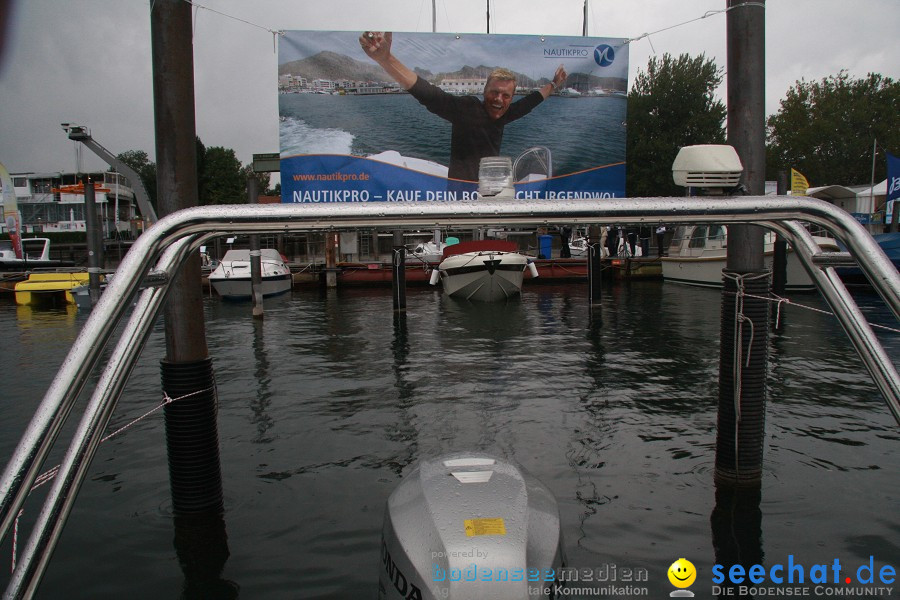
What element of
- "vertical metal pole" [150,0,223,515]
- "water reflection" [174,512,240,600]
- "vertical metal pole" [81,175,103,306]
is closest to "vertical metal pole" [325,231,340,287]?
"vertical metal pole" [81,175,103,306]

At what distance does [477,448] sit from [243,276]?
18270 millimetres

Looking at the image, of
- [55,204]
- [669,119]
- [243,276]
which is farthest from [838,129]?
[55,204]

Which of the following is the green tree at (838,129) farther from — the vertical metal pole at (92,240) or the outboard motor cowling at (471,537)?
the outboard motor cowling at (471,537)

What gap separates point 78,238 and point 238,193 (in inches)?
697

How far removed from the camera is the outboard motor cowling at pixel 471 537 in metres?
2.70

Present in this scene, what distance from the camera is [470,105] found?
12523 millimetres

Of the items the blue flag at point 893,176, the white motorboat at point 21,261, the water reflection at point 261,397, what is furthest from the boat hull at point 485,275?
the white motorboat at point 21,261

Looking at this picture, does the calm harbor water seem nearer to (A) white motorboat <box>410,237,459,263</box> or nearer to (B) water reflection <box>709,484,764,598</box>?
(B) water reflection <box>709,484,764,598</box>

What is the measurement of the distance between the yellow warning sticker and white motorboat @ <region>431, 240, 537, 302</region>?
19.9 meters

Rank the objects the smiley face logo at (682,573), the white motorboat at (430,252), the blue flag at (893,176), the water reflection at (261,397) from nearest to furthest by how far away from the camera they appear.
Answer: the smiley face logo at (682,573)
the water reflection at (261,397)
the blue flag at (893,176)
the white motorboat at (430,252)

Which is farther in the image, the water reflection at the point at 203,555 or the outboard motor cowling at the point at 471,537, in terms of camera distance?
the water reflection at the point at 203,555

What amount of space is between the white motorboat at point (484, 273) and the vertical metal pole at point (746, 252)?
17577mm

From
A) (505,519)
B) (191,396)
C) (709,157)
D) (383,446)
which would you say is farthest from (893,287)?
(383,446)

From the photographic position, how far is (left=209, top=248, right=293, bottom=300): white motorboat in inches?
934
